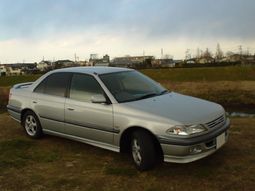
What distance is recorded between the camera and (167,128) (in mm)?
5641

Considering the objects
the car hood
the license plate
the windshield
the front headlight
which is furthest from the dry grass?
the front headlight

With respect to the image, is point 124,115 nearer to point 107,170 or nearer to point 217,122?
point 107,170

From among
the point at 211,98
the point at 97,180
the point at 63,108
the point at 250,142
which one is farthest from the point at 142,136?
the point at 211,98

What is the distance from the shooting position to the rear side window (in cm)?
751

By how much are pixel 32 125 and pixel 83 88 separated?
174cm

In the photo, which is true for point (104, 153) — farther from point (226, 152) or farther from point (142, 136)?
point (226, 152)

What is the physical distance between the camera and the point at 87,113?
674cm

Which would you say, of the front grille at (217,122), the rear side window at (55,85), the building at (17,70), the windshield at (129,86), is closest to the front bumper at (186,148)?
the front grille at (217,122)

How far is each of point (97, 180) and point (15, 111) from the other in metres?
3.53

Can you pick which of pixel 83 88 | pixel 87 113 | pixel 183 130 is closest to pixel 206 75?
pixel 83 88

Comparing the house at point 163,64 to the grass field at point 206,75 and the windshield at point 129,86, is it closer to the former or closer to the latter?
the grass field at point 206,75

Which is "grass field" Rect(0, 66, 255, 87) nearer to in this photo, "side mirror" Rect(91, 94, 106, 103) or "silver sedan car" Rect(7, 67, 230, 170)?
"silver sedan car" Rect(7, 67, 230, 170)

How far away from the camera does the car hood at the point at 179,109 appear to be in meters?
5.74

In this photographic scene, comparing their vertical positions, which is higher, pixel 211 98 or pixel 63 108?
pixel 63 108
